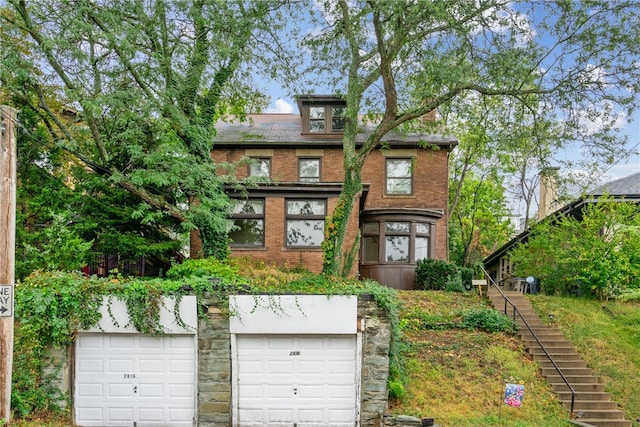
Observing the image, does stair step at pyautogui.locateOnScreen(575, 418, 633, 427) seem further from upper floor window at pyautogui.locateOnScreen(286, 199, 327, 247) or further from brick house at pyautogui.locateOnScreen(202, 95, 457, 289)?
upper floor window at pyautogui.locateOnScreen(286, 199, 327, 247)

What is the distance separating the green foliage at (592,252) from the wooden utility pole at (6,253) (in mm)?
16620

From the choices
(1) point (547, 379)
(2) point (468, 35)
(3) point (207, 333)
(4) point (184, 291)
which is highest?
(2) point (468, 35)

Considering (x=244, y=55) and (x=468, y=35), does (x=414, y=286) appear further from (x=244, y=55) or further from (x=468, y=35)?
(x=244, y=55)

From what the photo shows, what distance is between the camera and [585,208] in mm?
18141

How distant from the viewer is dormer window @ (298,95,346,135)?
857 inches

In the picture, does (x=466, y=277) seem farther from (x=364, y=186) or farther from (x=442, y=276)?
(x=364, y=186)

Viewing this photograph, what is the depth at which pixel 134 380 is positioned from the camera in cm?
1092

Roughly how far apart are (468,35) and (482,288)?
372 inches

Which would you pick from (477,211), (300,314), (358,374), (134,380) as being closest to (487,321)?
(358,374)

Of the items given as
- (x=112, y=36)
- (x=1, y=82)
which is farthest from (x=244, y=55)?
(x=1, y=82)

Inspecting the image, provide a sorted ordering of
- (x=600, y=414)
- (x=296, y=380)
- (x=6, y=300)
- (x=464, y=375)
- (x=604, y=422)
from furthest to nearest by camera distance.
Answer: (x=464, y=375), (x=600, y=414), (x=604, y=422), (x=296, y=380), (x=6, y=300)

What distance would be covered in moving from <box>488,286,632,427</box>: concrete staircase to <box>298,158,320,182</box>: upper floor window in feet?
32.3

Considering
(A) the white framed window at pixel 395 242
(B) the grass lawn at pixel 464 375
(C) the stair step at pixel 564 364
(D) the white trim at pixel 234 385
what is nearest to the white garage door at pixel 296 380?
(D) the white trim at pixel 234 385

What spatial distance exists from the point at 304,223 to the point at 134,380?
357 inches
